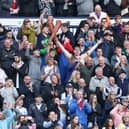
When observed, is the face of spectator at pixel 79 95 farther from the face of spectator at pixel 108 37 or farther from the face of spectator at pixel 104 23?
the face of spectator at pixel 104 23

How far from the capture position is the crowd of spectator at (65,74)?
3027cm

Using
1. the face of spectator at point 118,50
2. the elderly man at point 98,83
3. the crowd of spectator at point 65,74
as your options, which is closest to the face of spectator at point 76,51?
the crowd of spectator at point 65,74

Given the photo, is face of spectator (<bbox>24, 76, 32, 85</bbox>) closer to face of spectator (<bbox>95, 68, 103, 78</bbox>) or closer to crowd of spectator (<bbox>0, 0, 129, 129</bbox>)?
crowd of spectator (<bbox>0, 0, 129, 129</bbox>)

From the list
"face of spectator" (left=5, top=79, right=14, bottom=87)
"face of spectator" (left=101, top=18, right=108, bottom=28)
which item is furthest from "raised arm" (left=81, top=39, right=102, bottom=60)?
"face of spectator" (left=5, top=79, right=14, bottom=87)

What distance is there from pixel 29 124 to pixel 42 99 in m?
1.15

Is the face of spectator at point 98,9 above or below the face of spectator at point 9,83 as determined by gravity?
above

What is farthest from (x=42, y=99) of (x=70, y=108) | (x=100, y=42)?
(x=100, y=42)

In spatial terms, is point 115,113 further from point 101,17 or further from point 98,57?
point 101,17

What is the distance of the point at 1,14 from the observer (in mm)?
34844

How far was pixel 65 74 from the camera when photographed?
106 ft

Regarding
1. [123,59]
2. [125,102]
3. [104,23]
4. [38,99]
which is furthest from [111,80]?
[104,23]

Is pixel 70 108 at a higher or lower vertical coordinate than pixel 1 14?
lower

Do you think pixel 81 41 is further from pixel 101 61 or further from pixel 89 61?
pixel 101 61

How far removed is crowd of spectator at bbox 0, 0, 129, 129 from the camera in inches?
1192
